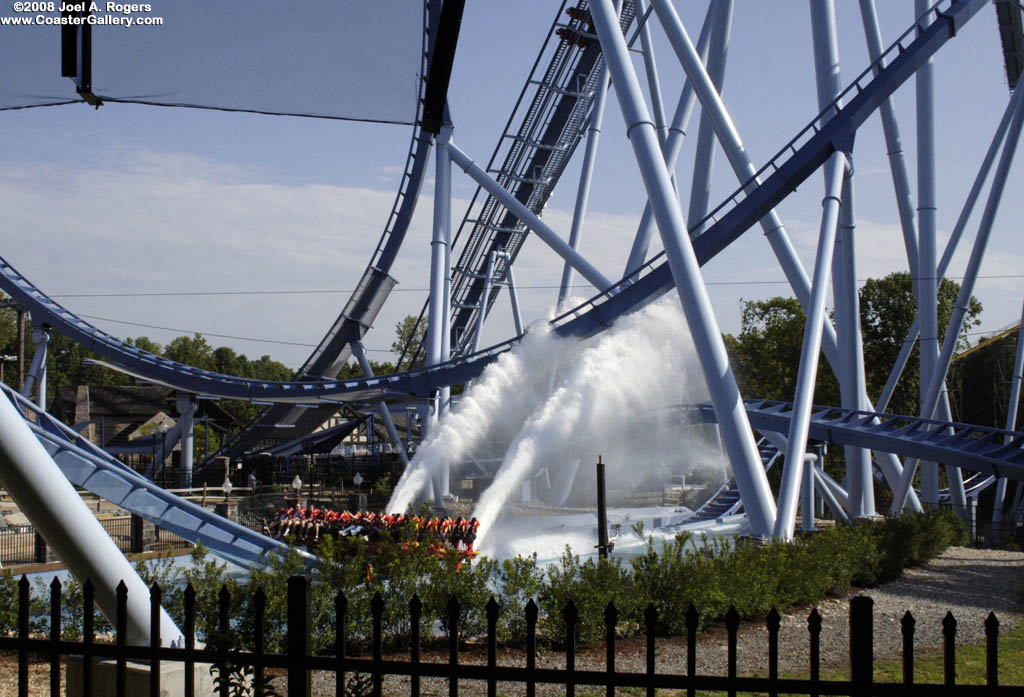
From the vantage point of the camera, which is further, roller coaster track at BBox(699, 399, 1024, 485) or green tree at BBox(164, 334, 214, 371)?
green tree at BBox(164, 334, 214, 371)

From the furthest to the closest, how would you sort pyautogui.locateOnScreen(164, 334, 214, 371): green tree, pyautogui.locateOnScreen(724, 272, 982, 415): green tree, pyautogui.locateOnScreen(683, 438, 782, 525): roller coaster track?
1. pyautogui.locateOnScreen(164, 334, 214, 371): green tree
2. pyautogui.locateOnScreen(724, 272, 982, 415): green tree
3. pyautogui.locateOnScreen(683, 438, 782, 525): roller coaster track

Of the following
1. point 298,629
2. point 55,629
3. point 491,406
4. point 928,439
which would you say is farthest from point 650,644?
point 491,406

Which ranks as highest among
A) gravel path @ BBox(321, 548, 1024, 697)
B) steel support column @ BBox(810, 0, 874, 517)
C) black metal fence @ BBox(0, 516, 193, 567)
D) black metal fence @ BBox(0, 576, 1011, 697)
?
steel support column @ BBox(810, 0, 874, 517)

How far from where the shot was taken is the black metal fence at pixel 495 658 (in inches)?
118

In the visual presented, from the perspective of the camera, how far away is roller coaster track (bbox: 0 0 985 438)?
14320mm

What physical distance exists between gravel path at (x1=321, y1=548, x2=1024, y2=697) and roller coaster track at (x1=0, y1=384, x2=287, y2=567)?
259 inches

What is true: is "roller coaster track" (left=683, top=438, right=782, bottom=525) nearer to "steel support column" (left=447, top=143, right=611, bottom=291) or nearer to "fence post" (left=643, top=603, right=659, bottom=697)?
"steel support column" (left=447, top=143, right=611, bottom=291)

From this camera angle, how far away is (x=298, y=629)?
133 inches

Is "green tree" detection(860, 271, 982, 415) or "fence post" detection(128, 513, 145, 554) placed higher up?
"green tree" detection(860, 271, 982, 415)

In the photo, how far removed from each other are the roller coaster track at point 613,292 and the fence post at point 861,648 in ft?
40.5

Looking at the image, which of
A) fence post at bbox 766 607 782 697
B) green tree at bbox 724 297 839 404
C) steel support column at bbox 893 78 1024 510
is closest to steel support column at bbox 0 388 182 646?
fence post at bbox 766 607 782 697

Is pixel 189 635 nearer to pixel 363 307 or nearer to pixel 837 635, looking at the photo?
pixel 837 635

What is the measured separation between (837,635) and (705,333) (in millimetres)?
4869

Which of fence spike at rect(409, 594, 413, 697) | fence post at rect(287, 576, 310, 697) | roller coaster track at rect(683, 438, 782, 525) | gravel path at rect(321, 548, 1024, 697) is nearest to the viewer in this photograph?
fence spike at rect(409, 594, 413, 697)
